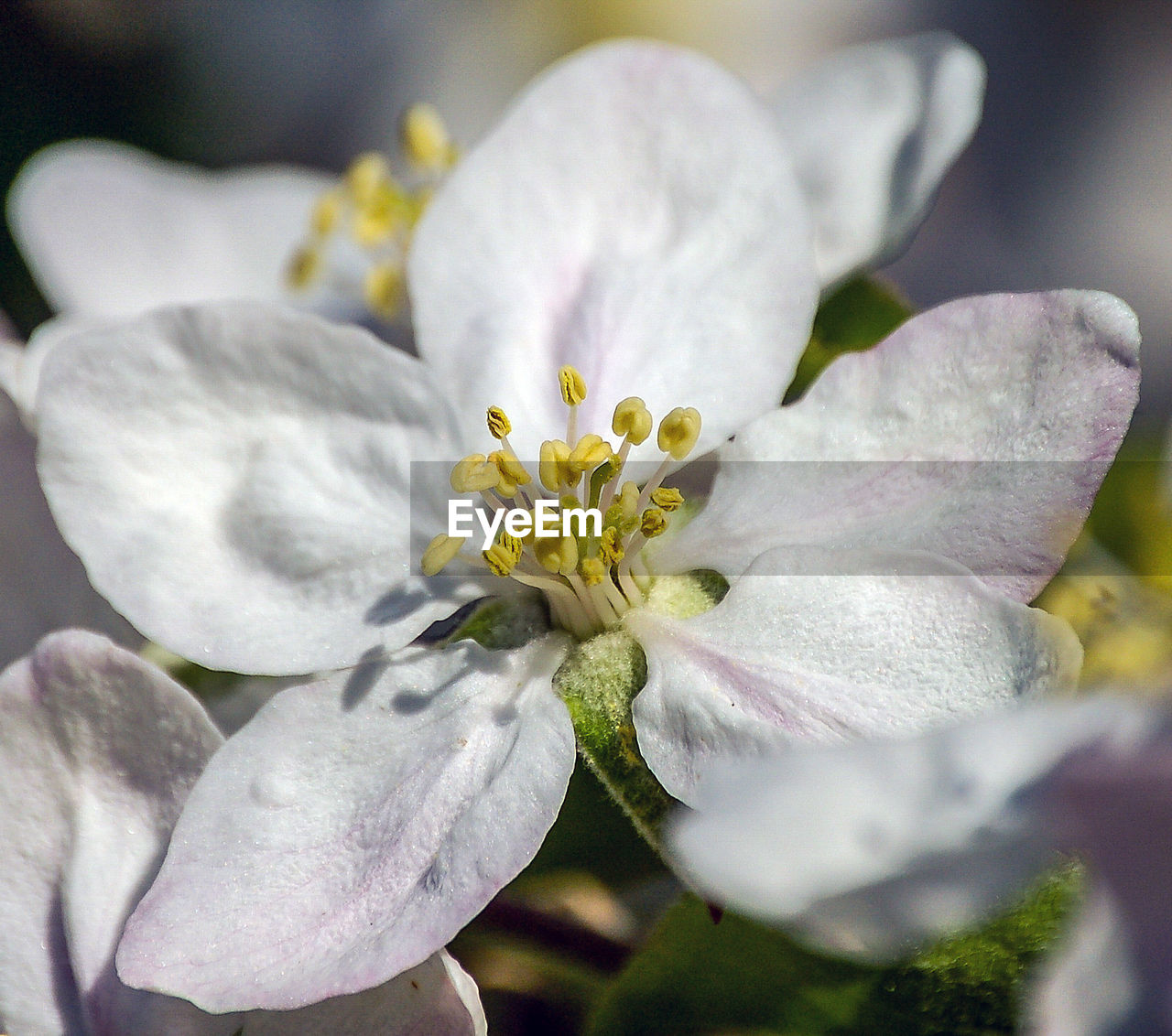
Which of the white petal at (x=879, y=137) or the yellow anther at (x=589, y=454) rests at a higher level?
the white petal at (x=879, y=137)

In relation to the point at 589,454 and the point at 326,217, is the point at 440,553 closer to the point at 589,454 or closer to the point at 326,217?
the point at 589,454

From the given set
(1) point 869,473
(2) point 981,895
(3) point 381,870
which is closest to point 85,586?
(3) point 381,870

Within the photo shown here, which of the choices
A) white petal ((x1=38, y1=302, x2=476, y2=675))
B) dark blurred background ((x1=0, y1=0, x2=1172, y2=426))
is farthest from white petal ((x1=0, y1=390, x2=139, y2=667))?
dark blurred background ((x1=0, y1=0, x2=1172, y2=426))

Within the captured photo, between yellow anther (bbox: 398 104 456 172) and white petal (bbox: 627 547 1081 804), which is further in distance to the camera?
yellow anther (bbox: 398 104 456 172)

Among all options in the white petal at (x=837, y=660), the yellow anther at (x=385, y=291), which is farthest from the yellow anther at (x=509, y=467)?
the yellow anther at (x=385, y=291)

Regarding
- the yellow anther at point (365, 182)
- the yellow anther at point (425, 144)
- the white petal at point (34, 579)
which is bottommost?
the white petal at point (34, 579)

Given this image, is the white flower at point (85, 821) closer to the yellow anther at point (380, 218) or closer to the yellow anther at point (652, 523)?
the yellow anther at point (652, 523)

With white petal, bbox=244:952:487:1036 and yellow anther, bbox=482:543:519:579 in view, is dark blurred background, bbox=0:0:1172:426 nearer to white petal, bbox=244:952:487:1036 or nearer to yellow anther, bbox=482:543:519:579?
yellow anther, bbox=482:543:519:579
